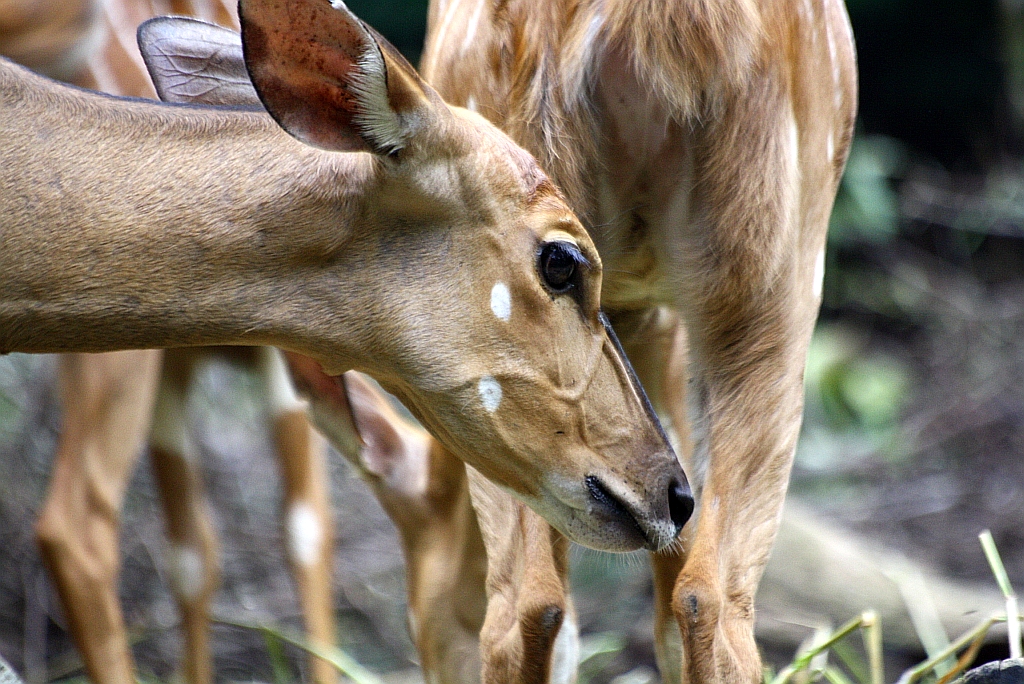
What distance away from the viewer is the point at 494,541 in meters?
2.54

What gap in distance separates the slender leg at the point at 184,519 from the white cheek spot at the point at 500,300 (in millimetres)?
2484

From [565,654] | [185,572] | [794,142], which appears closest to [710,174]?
[794,142]

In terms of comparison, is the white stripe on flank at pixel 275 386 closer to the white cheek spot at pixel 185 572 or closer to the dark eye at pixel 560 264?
the white cheek spot at pixel 185 572

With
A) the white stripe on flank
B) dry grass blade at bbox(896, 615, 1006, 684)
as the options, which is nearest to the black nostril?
dry grass blade at bbox(896, 615, 1006, 684)

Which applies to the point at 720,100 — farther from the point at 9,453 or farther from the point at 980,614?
the point at 9,453

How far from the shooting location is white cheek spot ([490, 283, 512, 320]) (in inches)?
82.6

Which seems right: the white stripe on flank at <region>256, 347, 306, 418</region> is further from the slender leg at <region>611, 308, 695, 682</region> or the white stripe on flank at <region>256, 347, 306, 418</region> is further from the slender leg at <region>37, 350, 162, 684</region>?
the slender leg at <region>611, 308, 695, 682</region>

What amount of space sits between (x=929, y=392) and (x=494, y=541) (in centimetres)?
450

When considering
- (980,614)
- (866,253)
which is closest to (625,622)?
(980,614)

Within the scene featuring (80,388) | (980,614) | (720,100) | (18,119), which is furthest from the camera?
(980,614)

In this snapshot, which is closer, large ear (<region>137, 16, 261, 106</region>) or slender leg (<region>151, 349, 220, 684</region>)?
large ear (<region>137, 16, 261, 106</region>)

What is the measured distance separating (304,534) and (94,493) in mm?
860

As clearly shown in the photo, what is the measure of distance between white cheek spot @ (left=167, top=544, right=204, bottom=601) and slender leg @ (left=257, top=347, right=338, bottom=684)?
0.98ft

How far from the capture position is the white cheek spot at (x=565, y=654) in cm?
272
